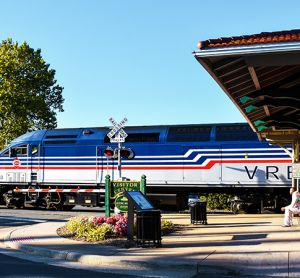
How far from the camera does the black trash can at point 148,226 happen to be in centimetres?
1135

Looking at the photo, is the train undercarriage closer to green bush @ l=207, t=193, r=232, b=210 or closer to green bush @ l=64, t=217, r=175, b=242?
green bush @ l=207, t=193, r=232, b=210

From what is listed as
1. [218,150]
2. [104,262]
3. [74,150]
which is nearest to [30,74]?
[74,150]

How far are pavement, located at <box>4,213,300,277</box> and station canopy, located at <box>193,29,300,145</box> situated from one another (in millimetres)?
3184

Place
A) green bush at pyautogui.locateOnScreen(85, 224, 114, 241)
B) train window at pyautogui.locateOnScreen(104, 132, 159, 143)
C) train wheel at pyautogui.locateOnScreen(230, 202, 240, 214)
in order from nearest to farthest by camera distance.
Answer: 1. green bush at pyautogui.locateOnScreen(85, 224, 114, 241)
2. train wheel at pyautogui.locateOnScreen(230, 202, 240, 214)
3. train window at pyautogui.locateOnScreen(104, 132, 159, 143)

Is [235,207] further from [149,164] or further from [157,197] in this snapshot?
[149,164]

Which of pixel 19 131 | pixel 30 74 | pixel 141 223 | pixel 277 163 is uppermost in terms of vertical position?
pixel 30 74

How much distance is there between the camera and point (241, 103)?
12.8m

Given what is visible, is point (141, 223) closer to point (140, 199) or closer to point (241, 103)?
point (140, 199)

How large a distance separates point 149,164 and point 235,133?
13.5 ft

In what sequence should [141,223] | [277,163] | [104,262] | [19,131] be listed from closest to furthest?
[104,262] < [141,223] < [277,163] < [19,131]

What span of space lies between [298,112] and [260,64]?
222 inches

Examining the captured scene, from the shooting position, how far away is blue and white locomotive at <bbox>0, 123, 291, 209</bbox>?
69.6ft

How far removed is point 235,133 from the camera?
71.4 ft

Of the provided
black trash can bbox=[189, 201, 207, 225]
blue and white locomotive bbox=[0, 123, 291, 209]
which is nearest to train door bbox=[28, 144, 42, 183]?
blue and white locomotive bbox=[0, 123, 291, 209]
